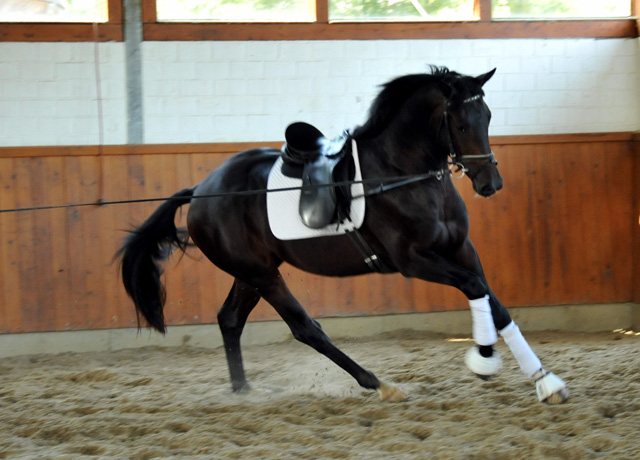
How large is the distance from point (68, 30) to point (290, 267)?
8.65 feet

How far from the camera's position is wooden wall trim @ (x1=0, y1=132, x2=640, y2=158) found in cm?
564

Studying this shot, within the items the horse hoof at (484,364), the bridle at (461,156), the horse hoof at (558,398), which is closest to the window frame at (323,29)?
the bridle at (461,156)

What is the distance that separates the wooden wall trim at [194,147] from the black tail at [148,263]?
1474mm

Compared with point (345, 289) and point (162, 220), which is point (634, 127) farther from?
point (162, 220)

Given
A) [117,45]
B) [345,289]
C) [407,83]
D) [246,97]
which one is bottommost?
[345,289]

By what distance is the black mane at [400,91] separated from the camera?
340 centimetres

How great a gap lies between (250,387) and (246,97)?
256 cm

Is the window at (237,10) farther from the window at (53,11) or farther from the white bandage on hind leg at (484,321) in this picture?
the white bandage on hind leg at (484,321)

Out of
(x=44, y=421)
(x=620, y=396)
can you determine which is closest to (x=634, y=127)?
(x=620, y=396)

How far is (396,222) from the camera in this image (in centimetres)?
357

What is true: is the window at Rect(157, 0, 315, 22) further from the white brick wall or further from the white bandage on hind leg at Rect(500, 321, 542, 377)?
the white bandage on hind leg at Rect(500, 321, 542, 377)

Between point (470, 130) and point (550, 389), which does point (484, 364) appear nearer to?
point (550, 389)

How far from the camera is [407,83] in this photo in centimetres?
362

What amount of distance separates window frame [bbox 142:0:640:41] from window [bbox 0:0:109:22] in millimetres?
409
